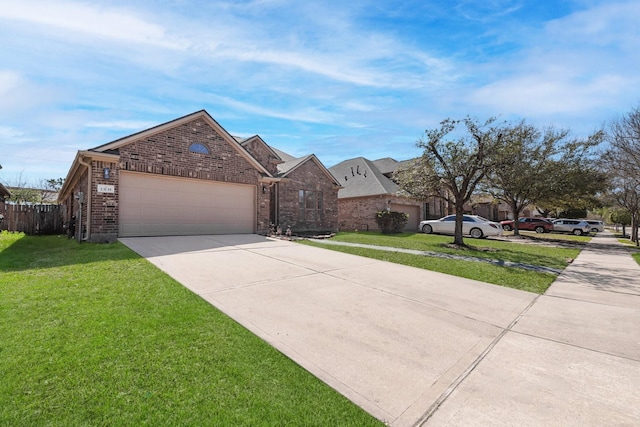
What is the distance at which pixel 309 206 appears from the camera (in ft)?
64.4

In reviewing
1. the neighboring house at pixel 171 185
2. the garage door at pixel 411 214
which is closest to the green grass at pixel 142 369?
the neighboring house at pixel 171 185

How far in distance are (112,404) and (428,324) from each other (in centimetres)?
348

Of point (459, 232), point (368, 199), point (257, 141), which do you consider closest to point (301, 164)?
point (257, 141)

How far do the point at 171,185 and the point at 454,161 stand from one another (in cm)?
1185

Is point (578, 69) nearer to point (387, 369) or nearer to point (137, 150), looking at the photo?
point (387, 369)

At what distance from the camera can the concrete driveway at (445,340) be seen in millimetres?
2398

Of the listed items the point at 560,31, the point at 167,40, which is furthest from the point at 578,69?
the point at 167,40

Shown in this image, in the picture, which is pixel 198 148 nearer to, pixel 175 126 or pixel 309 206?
pixel 175 126

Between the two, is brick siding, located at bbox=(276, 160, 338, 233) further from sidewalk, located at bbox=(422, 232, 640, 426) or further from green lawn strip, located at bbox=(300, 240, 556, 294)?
sidewalk, located at bbox=(422, 232, 640, 426)

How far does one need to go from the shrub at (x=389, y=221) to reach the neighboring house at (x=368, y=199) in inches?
50.1

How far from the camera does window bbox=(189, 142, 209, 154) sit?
12.3 metres

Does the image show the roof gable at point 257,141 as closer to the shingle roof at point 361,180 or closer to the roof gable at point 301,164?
the roof gable at point 301,164

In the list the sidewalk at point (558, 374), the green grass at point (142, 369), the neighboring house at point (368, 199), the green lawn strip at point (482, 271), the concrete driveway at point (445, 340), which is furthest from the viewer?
the neighboring house at point (368, 199)

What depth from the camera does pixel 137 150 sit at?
11.0m
